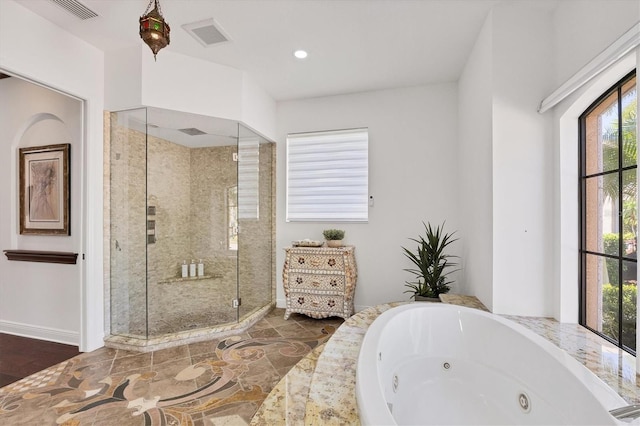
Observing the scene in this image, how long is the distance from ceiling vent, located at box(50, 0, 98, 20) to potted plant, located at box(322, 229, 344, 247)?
281cm

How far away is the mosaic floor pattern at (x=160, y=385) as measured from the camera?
1788 mm

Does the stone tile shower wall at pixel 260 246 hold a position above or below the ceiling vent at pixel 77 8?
below

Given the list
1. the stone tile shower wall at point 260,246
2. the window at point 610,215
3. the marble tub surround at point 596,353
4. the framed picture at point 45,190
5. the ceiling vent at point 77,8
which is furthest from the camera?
the stone tile shower wall at point 260,246

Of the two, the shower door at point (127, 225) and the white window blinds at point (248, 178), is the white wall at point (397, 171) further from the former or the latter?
the shower door at point (127, 225)

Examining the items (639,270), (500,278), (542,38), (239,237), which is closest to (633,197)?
(639,270)

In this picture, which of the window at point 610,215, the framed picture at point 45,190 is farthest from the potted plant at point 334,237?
the framed picture at point 45,190

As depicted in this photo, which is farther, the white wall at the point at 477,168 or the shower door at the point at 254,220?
the shower door at the point at 254,220

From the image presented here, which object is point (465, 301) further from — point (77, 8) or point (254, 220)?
point (77, 8)

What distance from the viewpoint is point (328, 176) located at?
3.79 m

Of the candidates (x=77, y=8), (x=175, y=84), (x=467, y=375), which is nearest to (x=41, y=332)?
(x=175, y=84)

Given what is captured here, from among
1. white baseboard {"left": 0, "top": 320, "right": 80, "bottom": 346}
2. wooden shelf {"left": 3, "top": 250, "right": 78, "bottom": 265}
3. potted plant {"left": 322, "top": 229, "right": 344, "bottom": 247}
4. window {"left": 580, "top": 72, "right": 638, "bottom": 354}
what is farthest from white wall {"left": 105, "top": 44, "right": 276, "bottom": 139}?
window {"left": 580, "top": 72, "right": 638, "bottom": 354}

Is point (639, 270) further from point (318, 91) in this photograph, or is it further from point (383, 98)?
point (318, 91)

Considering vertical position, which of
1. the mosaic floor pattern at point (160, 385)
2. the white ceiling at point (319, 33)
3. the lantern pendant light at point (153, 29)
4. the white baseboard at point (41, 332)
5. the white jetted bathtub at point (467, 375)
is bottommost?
the mosaic floor pattern at point (160, 385)

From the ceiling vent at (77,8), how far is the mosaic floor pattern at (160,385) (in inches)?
106
